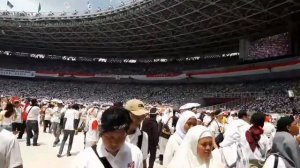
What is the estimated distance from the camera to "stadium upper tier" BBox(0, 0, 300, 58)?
33438 mm

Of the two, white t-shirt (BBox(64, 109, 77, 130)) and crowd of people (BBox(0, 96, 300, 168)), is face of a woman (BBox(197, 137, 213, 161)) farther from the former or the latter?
white t-shirt (BBox(64, 109, 77, 130))

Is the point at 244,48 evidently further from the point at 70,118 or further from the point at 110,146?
the point at 110,146

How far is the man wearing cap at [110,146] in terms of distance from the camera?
2.55m

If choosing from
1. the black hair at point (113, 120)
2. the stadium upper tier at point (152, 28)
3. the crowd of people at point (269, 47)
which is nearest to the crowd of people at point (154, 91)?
the crowd of people at point (269, 47)

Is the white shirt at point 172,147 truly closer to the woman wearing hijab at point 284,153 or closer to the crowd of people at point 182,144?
the crowd of people at point 182,144

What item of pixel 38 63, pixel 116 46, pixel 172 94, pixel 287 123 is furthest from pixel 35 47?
pixel 287 123

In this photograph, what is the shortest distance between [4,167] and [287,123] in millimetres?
3152

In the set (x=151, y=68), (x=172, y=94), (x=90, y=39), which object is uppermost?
(x=90, y=39)

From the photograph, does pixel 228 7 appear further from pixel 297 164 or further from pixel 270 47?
pixel 297 164

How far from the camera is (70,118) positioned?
476 inches

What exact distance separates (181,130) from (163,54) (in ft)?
163

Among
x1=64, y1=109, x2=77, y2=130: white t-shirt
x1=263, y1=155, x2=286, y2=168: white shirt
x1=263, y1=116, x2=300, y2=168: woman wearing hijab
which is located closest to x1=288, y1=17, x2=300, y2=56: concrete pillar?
x1=64, y1=109, x2=77, y2=130: white t-shirt

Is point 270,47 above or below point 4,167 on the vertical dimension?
above

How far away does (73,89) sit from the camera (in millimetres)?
60656
